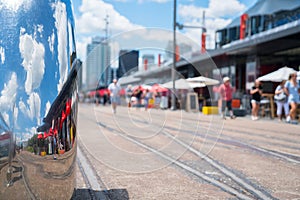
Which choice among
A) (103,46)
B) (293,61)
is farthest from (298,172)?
(293,61)

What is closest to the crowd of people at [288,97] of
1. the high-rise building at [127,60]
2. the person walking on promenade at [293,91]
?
the person walking on promenade at [293,91]

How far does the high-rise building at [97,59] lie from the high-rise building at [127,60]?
40 cm

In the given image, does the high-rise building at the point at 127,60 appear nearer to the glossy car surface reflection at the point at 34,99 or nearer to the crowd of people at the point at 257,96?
the glossy car surface reflection at the point at 34,99

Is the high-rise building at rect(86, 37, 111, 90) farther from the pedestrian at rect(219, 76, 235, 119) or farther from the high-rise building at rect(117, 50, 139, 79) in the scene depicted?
the pedestrian at rect(219, 76, 235, 119)

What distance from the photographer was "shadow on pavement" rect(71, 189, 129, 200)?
10.6 ft

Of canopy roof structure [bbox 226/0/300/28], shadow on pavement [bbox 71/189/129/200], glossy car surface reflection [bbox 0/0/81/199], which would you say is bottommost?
shadow on pavement [bbox 71/189/129/200]

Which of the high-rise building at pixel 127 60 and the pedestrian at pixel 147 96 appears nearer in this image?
the high-rise building at pixel 127 60

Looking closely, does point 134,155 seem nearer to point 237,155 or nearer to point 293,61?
point 237,155

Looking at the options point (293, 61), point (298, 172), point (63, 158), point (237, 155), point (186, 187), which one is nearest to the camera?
point (63, 158)

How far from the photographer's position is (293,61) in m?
23.9

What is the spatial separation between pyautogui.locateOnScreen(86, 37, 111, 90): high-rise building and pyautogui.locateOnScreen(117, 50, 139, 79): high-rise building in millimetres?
402

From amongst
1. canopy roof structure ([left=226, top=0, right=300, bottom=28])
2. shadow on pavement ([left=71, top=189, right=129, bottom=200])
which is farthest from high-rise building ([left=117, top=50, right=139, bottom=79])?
canopy roof structure ([left=226, top=0, right=300, bottom=28])

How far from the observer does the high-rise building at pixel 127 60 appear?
5794 mm

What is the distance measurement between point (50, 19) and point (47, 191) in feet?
3.58
